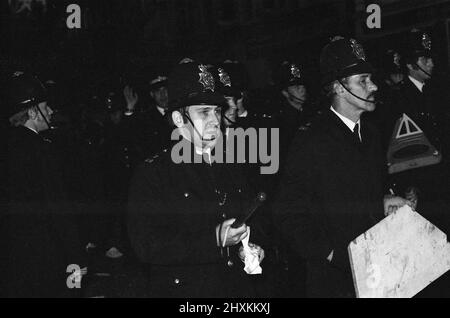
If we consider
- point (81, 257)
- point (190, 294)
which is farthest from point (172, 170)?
point (81, 257)

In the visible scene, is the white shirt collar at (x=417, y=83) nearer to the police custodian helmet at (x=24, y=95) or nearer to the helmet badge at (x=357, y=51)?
the helmet badge at (x=357, y=51)

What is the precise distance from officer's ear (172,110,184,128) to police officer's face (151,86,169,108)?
329 centimetres

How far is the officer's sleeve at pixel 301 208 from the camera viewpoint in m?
3.52

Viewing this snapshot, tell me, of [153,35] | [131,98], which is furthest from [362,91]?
[153,35]

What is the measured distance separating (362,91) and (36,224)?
6.25ft

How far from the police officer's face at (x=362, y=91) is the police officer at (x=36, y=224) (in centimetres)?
171

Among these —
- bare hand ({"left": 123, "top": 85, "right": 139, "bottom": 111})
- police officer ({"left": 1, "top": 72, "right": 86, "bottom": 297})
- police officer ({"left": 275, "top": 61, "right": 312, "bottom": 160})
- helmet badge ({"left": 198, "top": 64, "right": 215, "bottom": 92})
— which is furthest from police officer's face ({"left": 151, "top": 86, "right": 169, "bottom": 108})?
helmet badge ({"left": 198, "top": 64, "right": 215, "bottom": 92})

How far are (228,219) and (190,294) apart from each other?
364 mm

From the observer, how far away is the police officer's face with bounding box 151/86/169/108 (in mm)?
6809

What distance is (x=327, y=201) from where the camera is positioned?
365 centimetres

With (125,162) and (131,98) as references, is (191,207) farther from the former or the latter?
(131,98)

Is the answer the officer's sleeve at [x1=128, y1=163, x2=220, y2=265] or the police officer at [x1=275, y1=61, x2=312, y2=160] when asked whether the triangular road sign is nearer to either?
the police officer at [x1=275, y1=61, x2=312, y2=160]

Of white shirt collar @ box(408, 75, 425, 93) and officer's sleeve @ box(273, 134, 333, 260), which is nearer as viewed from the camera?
officer's sleeve @ box(273, 134, 333, 260)

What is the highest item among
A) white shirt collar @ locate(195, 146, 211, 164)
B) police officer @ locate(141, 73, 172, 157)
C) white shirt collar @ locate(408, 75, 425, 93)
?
white shirt collar @ locate(408, 75, 425, 93)
